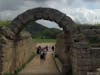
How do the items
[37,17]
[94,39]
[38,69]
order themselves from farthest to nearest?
[38,69], [37,17], [94,39]

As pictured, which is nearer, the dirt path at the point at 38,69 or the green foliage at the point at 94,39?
the green foliage at the point at 94,39

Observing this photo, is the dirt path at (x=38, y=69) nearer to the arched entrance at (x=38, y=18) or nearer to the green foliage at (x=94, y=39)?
the arched entrance at (x=38, y=18)

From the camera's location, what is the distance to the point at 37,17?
923 inches

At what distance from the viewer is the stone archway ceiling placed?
23125 mm

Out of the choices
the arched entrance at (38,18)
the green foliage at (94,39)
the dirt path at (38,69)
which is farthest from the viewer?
the dirt path at (38,69)

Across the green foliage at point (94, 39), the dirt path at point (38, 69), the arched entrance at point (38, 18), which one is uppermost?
the arched entrance at point (38, 18)

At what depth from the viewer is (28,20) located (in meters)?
23.4

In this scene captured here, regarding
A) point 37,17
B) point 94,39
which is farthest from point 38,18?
point 94,39

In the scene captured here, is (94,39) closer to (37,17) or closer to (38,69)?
(37,17)

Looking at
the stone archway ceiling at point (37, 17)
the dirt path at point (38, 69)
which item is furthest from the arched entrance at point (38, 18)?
the dirt path at point (38, 69)

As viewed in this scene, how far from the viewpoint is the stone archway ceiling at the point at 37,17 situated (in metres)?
23.1

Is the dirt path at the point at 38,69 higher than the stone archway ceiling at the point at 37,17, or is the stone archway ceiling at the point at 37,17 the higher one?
the stone archway ceiling at the point at 37,17

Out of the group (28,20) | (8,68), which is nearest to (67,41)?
(28,20)

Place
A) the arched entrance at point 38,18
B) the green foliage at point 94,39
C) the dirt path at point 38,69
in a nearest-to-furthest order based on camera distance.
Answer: the green foliage at point 94,39 → the arched entrance at point 38,18 → the dirt path at point 38,69
